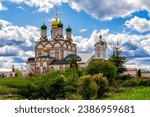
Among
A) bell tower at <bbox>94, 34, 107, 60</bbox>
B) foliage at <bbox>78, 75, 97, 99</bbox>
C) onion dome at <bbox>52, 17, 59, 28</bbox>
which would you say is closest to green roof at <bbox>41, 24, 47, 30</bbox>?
onion dome at <bbox>52, 17, 59, 28</bbox>

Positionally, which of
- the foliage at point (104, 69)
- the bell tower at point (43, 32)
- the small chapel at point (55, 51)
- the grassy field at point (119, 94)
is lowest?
the grassy field at point (119, 94)

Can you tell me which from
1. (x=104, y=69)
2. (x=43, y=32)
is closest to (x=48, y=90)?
(x=104, y=69)

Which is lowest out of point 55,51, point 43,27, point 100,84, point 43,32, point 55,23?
point 100,84

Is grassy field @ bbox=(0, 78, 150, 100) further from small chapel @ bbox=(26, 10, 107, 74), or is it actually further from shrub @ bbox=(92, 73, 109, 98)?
small chapel @ bbox=(26, 10, 107, 74)

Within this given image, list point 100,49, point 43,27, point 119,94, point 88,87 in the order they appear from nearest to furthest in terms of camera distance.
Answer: point 88,87 < point 119,94 < point 100,49 < point 43,27

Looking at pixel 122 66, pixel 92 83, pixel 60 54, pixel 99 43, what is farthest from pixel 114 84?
pixel 60 54

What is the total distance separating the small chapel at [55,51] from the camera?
4606 centimetres

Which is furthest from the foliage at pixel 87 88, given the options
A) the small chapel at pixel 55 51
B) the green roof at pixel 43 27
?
the green roof at pixel 43 27

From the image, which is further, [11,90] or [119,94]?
[11,90]

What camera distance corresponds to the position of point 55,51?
48.9 metres

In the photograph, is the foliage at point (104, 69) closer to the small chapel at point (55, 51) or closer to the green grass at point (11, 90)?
the green grass at point (11, 90)

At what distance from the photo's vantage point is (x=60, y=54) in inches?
1907

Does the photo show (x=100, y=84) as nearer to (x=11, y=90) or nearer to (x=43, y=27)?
(x=11, y=90)

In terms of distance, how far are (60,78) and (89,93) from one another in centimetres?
122
